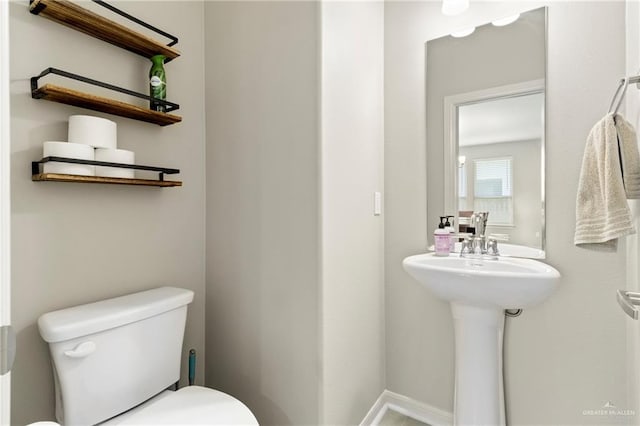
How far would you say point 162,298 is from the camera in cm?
126

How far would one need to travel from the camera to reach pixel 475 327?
4.24 ft

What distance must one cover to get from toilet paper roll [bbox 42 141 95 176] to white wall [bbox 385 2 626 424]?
1431 mm

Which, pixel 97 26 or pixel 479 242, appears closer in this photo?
pixel 97 26

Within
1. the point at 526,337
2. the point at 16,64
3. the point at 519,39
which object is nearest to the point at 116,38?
the point at 16,64

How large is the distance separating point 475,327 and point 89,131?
1614 mm

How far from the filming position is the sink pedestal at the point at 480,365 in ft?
4.22

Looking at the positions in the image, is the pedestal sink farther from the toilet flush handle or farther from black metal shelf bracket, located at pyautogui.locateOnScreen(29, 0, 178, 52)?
black metal shelf bracket, located at pyautogui.locateOnScreen(29, 0, 178, 52)

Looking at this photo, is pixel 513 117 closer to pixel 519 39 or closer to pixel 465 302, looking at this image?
pixel 519 39

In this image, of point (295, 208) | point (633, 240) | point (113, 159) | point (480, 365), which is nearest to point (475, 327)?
point (480, 365)

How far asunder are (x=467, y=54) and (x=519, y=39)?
0.70ft

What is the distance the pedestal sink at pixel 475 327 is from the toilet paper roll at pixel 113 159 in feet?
3.84

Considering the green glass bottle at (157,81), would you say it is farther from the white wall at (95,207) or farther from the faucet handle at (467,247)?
the faucet handle at (467,247)

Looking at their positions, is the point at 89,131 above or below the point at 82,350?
above

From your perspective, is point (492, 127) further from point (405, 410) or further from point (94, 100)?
point (94, 100)
